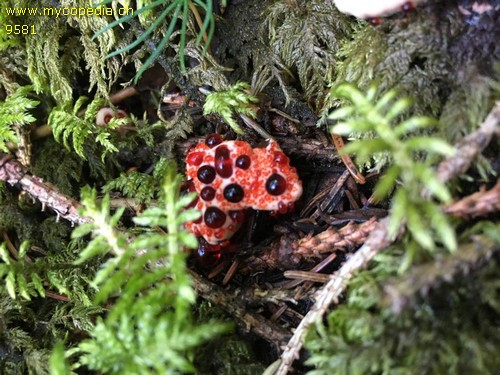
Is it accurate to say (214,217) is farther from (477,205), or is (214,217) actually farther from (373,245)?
(477,205)

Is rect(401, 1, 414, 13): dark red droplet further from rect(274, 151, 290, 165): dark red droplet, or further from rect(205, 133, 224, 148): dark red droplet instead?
rect(205, 133, 224, 148): dark red droplet

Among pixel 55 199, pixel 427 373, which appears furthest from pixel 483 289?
pixel 55 199

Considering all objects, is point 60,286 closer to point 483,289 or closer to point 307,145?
point 307,145

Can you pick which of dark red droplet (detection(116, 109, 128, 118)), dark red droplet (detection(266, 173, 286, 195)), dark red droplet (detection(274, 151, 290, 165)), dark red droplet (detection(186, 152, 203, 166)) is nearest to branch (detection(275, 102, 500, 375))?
dark red droplet (detection(266, 173, 286, 195))

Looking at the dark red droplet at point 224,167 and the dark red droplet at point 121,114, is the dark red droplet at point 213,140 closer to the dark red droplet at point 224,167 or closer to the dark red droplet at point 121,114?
the dark red droplet at point 224,167

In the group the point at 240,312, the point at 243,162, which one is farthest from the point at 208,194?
the point at 240,312

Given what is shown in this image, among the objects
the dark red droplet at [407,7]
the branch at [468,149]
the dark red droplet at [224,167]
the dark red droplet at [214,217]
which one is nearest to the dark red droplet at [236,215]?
the dark red droplet at [214,217]
